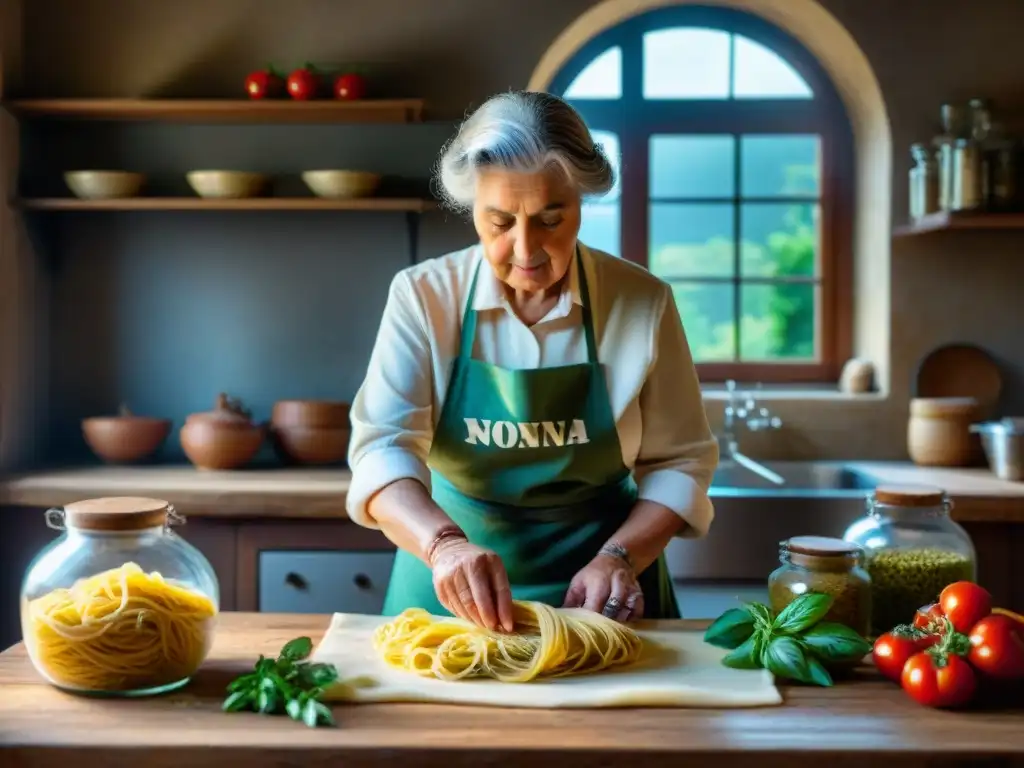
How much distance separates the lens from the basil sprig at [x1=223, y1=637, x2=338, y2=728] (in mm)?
1375

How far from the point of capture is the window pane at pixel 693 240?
410 centimetres

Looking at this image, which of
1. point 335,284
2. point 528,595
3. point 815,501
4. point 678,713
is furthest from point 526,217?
point 335,284

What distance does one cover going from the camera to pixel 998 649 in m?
1.43

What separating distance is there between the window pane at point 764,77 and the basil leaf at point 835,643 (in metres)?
2.87

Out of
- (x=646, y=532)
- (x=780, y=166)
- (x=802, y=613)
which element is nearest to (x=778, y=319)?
(x=780, y=166)

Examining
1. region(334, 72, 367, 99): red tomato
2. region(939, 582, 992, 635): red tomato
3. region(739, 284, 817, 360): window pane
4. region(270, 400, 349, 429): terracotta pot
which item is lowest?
region(939, 582, 992, 635): red tomato

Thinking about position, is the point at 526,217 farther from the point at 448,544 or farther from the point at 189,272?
the point at 189,272

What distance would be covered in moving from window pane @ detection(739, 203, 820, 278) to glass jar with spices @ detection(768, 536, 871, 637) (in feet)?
8.40

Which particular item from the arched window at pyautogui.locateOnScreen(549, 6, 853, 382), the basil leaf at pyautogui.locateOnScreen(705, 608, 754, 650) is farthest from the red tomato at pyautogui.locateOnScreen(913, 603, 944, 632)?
the arched window at pyautogui.locateOnScreen(549, 6, 853, 382)

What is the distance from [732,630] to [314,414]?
2091mm

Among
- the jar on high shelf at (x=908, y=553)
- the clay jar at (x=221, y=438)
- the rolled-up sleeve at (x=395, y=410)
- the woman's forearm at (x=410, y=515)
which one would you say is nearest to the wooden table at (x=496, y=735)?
the jar on high shelf at (x=908, y=553)

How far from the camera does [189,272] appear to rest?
3.80 metres

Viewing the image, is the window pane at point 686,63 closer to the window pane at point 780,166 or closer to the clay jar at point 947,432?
the window pane at point 780,166

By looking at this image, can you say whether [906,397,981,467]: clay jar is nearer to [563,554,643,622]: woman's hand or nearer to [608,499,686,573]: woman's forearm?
[608,499,686,573]: woman's forearm
